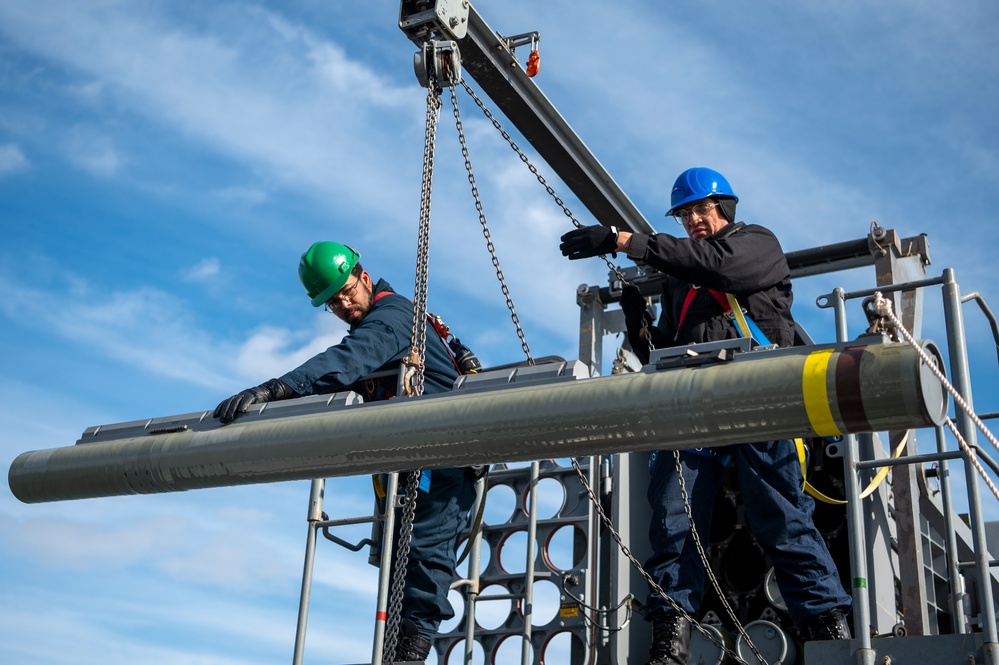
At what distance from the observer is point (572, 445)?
182 inches

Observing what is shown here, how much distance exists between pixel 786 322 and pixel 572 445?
1922 mm

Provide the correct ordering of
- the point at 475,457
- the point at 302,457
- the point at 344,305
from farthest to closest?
the point at 344,305
the point at 302,457
the point at 475,457

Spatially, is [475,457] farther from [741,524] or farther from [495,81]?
[495,81]

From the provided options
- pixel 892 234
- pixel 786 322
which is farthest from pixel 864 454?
pixel 892 234

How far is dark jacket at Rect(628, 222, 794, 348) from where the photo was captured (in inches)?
220

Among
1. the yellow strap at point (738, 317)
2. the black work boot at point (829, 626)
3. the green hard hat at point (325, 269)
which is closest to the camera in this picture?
the black work boot at point (829, 626)

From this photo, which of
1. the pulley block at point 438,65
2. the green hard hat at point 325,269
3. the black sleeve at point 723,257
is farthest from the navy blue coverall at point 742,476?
the green hard hat at point 325,269

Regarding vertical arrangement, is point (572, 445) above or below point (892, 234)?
below

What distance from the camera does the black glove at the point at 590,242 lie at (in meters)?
5.57

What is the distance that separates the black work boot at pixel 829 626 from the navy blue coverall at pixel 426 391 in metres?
2.06

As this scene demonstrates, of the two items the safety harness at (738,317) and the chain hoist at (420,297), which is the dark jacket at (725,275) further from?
the chain hoist at (420,297)

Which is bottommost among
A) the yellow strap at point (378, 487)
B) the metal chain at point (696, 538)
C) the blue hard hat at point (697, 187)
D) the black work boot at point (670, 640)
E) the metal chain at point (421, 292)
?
the black work boot at point (670, 640)

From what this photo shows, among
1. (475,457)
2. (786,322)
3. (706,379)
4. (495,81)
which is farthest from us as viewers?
(495,81)

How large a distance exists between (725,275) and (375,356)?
6.16 ft
